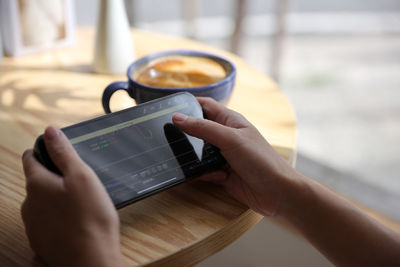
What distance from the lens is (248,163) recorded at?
22.3 inches

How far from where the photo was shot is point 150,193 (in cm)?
53

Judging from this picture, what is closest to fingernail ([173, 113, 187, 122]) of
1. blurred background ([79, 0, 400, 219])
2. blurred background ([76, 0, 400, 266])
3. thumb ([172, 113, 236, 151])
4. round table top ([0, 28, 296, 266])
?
thumb ([172, 113, 236, 151])

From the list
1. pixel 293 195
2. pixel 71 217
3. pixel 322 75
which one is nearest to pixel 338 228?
pixel 293 195

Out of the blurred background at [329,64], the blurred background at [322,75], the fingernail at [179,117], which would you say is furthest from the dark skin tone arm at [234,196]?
the blurred background at [329,64]

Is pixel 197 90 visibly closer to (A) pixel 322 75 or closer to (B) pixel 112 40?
(B) pixel 112 40

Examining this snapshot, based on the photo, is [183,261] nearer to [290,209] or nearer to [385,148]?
[290,209]

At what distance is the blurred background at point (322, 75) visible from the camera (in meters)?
1.60

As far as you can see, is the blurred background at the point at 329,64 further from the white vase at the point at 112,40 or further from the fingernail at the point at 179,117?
the fingernail at the point at 179,117

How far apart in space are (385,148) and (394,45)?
42.9 inches

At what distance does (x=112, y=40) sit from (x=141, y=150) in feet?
1.46

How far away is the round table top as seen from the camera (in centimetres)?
52

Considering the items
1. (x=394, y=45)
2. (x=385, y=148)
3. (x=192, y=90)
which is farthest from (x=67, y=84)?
(x=394, y=45)

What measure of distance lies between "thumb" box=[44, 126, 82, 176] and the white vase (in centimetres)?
45

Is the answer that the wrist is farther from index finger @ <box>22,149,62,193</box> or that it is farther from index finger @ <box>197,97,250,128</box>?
index finger @ <box>22,149,62,193</box>
